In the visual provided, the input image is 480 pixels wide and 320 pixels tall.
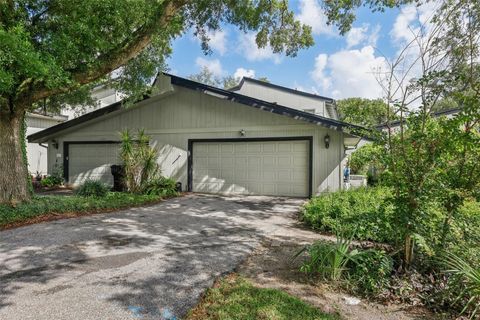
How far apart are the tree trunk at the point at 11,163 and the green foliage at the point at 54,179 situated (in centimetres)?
591

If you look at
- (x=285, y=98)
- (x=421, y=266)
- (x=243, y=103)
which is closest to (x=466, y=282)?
(x=421, y=266)

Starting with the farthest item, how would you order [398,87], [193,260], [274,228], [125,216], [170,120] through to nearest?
[170,120] → [125,216] → [274,228] → [193,260] → [398,87]

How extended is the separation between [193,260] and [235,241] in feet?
3.69

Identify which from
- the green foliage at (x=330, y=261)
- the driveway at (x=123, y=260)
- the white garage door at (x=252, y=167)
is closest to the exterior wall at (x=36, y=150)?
the white garage door at (x=252, y=167)

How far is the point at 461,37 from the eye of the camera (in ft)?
11.5

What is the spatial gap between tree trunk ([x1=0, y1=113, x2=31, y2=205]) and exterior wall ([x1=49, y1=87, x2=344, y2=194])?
5.05 metres

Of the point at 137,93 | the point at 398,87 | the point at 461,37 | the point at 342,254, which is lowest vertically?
the point at 342,254

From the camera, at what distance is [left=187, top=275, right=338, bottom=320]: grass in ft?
8.36

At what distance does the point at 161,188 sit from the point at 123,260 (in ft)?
20.2

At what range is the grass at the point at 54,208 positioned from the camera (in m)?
5.97

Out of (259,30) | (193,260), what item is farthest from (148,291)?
(259,30)

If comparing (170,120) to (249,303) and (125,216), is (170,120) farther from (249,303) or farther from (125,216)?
(249,303)

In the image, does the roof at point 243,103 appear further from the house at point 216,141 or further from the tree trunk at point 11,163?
the tree trunk at point 11,163

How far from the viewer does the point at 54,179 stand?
1234cm
